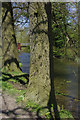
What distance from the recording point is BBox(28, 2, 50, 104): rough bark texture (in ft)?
19.8

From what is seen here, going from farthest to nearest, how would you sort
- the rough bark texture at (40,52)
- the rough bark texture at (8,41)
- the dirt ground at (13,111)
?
the rough bark texture at (8,41)
the rough bark texture at (40,52)
the dirt ground at (13,111)

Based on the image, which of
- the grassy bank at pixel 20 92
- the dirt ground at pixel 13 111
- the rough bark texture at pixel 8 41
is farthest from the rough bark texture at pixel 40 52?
the rough bark texture at pixel 8 41

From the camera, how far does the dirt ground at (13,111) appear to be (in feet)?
17.2

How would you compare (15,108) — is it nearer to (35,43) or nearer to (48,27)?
(35,43)

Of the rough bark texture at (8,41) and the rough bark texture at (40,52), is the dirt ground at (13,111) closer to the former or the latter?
the rough bark texture at (40,52)

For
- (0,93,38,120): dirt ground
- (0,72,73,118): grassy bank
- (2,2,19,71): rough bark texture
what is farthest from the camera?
(2,2,19,71): rough bark texture

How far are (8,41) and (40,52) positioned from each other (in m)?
5.15

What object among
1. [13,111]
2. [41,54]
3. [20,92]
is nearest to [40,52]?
[41,54]

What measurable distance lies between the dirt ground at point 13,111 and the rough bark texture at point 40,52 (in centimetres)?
59

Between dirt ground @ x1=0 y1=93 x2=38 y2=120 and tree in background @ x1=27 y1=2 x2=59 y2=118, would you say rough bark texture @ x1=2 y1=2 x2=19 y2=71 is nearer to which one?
dirt ground @ x1=0 y1=93 x2=38 y2=120

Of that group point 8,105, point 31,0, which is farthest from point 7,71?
point 31,0

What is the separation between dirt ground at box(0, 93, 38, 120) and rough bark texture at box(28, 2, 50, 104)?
0.59 meters

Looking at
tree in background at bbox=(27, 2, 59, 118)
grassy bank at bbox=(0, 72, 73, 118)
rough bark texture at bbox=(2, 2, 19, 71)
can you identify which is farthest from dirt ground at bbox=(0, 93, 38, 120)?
rough bark texture at bbox=(2, 2, 19, 71)

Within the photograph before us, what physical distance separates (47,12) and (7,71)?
5.04 meters
